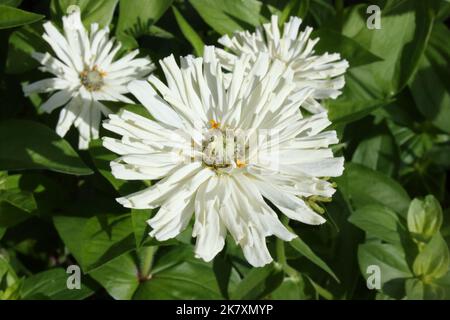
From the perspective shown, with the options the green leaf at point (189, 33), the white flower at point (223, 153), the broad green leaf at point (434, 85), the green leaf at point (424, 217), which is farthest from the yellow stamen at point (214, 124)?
the broad green leaf at point (434, 85)

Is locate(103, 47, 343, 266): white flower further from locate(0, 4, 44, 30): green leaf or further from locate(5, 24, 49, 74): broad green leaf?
locate(5, 24, 49, 74): broad green leaf

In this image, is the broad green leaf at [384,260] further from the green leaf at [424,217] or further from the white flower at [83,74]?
the white flower at [83,74]

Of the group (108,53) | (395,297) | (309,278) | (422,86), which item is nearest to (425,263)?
(395,297)

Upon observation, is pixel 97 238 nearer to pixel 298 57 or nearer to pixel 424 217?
pixel 298 57

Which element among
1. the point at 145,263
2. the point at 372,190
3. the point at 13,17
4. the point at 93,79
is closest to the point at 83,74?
the point at 93,79

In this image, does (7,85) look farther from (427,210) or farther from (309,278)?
(427,210)
